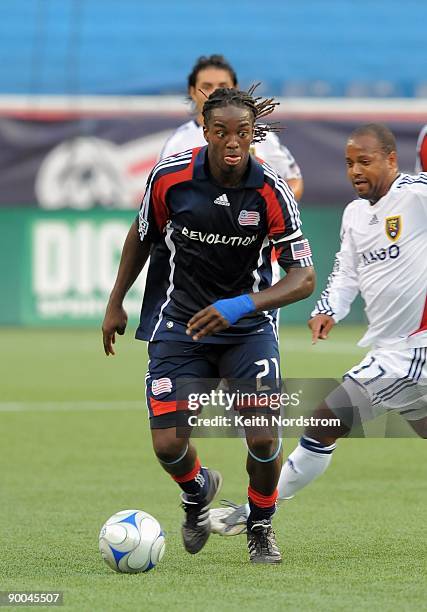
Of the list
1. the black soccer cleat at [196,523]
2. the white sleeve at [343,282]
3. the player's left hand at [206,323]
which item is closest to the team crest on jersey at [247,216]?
the player's left hand at [206,323]

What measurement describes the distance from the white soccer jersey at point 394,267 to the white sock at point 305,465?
0.60m

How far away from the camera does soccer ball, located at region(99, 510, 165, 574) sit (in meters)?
5.27

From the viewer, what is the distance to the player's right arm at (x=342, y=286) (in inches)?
251

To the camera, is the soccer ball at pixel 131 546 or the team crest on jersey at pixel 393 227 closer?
the soccer ball at pixel 131 546

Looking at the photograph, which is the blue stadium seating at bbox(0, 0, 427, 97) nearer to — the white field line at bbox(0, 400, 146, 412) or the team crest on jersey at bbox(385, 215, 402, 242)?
the white field line at bbox(0, 400, 146, 412)

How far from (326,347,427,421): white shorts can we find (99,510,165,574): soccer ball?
4.20 feet

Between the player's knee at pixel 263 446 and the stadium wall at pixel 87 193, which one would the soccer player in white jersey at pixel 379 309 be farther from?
the stadium wall at pixel 87 193

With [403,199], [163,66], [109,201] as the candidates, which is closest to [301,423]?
[403,199]

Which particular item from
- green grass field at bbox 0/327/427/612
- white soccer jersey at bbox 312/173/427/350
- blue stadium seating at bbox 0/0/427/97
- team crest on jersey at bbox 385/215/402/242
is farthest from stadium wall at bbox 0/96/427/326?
team crest on jersey at bbox 385/215/402/242

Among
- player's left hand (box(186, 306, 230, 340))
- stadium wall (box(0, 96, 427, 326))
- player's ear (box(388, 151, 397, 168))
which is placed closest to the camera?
player's left hand (box(186, 306, 230, 340))

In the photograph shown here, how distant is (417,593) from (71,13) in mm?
21743

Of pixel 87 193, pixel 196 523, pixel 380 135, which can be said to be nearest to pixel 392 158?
pixel 380 135

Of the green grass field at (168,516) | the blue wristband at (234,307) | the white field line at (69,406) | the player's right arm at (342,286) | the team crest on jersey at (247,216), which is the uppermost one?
the team crest on jersey at (247,216)

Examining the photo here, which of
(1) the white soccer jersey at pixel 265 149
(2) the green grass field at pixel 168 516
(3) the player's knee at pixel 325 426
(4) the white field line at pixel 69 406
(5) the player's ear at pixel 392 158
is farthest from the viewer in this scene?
(4) the white field line at pixel 69 406
